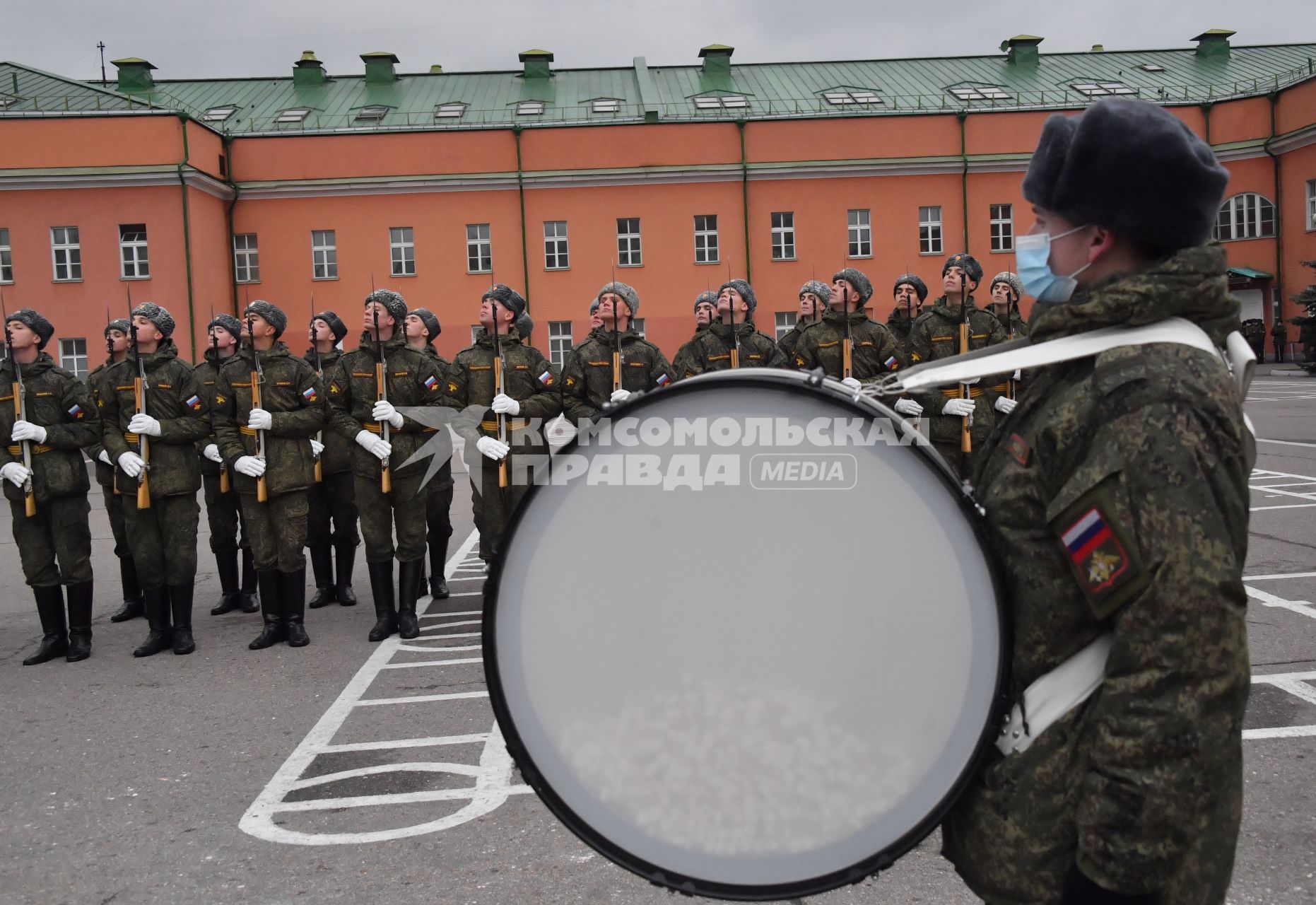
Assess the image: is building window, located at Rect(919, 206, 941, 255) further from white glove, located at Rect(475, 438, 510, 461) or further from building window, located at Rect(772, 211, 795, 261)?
white glove, located at Rect(475, 438, 510, 461)

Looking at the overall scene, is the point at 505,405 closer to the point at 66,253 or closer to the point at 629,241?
the point at 629,241

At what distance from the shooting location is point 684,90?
4034 cm

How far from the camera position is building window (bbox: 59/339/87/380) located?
33.3m

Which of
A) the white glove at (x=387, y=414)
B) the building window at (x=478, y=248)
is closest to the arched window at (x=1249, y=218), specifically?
the building window at (x=478, y=248)

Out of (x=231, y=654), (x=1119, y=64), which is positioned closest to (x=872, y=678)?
(x=231, y=654)

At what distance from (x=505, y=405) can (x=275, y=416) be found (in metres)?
1.60

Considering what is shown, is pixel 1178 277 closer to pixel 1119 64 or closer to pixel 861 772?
pixel 861 772

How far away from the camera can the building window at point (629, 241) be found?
3697 centimetres

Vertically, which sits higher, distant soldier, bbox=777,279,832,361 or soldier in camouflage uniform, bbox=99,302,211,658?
distant soldier, bbox=777,279,832,361

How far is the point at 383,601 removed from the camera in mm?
7508

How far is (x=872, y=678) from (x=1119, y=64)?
47.7 m

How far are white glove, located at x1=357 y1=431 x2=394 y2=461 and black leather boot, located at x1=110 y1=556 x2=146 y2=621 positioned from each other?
223cm

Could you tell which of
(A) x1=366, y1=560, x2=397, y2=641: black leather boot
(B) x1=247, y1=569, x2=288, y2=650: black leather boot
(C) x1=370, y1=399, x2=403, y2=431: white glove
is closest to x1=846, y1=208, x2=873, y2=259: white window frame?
(C) x1=370, y1=399, x2=403, y2=431: white glove

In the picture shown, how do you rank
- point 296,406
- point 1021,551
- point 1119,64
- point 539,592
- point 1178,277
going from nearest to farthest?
point 1178,277 → point 1021,551 → point 539,592 → point 296,406 → point 1119,64
